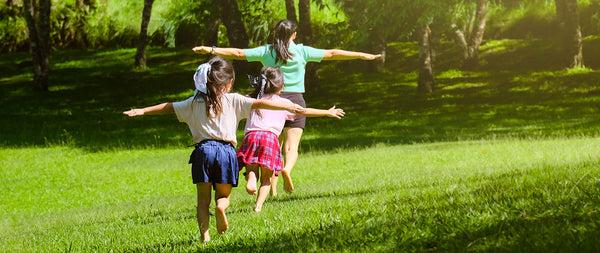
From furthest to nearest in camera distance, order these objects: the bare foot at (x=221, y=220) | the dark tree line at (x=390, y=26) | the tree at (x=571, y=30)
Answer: the tree at (x=571, y=30), the dark tree line at (x=390, y=26), the bare foot at (x=221, y=220)

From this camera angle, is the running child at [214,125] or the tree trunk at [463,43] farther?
the tree trunk at [463,43]

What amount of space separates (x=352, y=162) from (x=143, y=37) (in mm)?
24543

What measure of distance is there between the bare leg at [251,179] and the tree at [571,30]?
2581 cm

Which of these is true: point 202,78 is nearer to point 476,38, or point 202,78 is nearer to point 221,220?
point 221,220

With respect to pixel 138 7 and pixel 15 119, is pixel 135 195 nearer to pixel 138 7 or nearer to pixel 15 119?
pixel 15 119

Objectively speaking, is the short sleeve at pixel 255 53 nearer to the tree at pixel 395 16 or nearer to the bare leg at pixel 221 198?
the bare leg at pixel 221 198

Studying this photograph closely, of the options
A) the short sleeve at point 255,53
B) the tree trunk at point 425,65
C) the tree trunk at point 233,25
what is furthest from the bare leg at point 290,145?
the tree trunk at point 233,25

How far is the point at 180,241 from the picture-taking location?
Result: 9.34 m

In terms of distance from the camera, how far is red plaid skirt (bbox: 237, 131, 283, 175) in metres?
11.1

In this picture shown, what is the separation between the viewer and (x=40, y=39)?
39.0 meters

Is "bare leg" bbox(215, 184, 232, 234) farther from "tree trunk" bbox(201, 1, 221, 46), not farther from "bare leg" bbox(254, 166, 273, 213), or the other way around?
"tree trunk" bbox(201, 1, 221, 46)

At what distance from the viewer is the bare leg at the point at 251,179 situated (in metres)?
10.3

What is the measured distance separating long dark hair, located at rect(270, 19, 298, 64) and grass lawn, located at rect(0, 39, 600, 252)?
1.63 meters

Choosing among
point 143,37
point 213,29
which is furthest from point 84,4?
point 213,29
